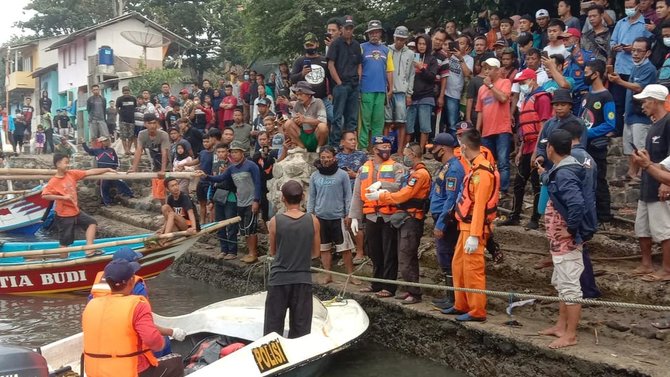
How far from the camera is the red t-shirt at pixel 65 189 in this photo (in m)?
10.1

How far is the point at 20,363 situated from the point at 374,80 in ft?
23.6

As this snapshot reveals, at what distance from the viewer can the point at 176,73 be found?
98.0 ft

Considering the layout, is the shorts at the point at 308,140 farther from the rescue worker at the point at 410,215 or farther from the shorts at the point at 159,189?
the shorts at the point at 159,189

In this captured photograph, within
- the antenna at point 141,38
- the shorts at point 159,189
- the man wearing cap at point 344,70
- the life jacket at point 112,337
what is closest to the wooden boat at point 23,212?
the shorts at point 159,189

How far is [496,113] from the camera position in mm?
8758

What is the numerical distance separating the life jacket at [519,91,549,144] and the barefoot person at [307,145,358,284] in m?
2.41

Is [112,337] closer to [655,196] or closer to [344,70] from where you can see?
[655,196]

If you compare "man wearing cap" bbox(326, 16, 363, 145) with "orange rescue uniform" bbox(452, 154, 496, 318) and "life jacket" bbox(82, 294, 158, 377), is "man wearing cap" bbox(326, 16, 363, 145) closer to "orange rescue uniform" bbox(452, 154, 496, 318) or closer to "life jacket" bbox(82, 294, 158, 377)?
"orange rescue uniform" bbox(452, 154, 496, 318)

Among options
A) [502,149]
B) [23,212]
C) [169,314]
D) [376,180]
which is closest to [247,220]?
[169,314]

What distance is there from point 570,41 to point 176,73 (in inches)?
927

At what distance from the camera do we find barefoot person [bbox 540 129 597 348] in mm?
5645

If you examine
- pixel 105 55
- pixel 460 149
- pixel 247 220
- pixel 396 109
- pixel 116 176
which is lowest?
pixel 247 220

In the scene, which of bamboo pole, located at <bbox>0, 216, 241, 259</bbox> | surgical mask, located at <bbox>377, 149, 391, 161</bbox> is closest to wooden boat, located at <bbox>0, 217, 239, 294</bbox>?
bamboo pole, located at <bbox>0, 216, 241, 259</bbox>

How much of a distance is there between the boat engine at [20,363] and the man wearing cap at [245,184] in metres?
5.94
